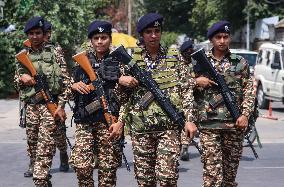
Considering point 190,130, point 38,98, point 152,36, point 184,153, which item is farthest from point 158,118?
point 184,153

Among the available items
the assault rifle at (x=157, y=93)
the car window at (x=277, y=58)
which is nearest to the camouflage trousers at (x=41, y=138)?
the assault rifle at (x=157, y=93)

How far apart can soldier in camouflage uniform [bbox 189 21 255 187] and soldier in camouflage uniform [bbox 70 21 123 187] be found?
2.72 feet

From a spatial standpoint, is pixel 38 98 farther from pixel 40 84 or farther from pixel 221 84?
pixel 221 84

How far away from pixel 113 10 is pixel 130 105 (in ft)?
166

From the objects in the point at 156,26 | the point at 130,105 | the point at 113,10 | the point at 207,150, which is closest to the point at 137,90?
the point at 130,105

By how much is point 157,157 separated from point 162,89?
58 centimetres

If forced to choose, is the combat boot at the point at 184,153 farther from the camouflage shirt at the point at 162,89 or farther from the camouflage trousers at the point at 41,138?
the camouflage shirt at the point at 162,89

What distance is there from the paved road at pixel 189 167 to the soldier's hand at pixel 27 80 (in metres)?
1.44

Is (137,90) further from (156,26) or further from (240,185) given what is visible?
(240,185)

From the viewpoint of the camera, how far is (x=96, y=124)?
20.8 feet

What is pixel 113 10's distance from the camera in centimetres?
5591

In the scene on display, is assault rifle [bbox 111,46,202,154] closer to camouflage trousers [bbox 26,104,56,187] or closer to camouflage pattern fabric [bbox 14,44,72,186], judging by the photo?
camouflage pattern fabric [bbox 14,44,72,186]

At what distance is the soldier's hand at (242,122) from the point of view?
20.5 ft

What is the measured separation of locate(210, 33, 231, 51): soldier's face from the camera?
632 centimetres
